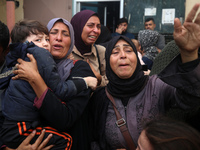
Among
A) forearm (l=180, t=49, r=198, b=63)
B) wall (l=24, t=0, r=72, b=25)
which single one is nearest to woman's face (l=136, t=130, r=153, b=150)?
forearm (l=180, t=49, r=198, b=63)

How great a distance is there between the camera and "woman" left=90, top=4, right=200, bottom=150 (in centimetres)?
158

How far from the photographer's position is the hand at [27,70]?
5.49 ft

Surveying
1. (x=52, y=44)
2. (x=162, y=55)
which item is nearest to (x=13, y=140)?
(x=52, y=44)

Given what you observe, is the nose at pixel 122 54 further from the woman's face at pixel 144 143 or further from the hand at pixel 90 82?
the woman's face at pixel 144 143

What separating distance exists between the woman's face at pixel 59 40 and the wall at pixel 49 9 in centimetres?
523

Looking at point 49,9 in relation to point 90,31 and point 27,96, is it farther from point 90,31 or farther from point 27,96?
point 27,96

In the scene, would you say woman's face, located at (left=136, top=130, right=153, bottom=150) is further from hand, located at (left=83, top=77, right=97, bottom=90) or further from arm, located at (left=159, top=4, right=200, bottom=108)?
hand, located at (left=83, top=77, right=97, bottom=90)

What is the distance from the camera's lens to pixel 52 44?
2.15 m

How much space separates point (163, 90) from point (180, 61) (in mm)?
391

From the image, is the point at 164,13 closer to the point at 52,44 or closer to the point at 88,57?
the point at 88,57

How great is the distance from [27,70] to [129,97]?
2.76 ft

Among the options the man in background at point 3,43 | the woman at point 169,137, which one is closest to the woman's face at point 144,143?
the woman at point 169,137

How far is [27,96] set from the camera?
5.56 feet

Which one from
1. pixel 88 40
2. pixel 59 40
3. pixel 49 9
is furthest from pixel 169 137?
pixel 49 9
